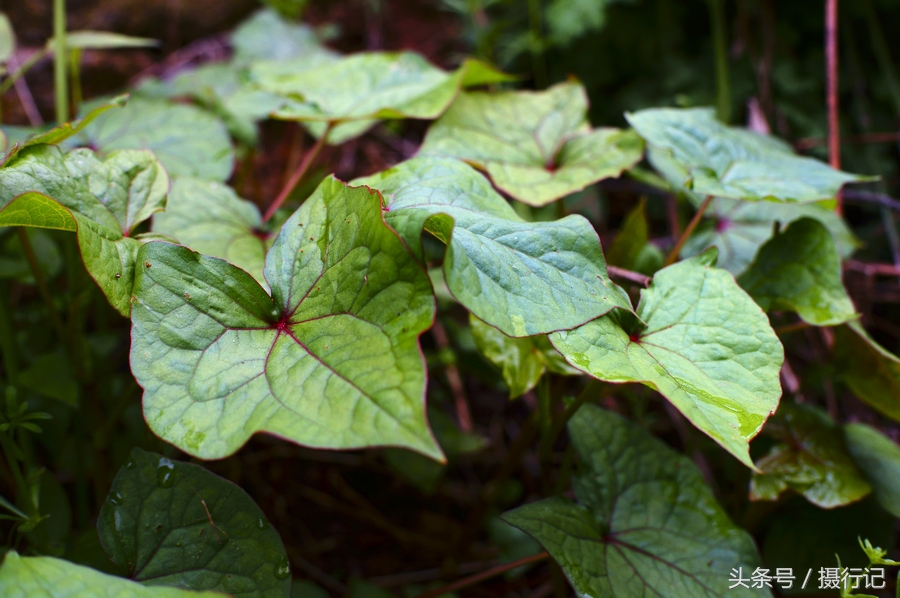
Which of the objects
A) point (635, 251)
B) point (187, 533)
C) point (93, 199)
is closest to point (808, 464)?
point (635, 251)

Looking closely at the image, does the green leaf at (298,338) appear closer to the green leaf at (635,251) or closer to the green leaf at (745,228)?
the green leaf at (635,251)

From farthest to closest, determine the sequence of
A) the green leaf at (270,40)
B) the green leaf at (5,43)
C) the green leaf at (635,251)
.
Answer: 1. the green leaf at (270,40)
2. the green leaf at (5,43)
3. the green leaf at (635,251)

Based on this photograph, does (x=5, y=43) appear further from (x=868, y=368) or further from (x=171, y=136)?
(x=868, y=368)

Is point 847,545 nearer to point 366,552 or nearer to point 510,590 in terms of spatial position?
point 510,590

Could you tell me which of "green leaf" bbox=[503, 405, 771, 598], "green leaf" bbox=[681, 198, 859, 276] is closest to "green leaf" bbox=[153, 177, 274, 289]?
"green leaf" bbox=[503, 405, 771, 598]

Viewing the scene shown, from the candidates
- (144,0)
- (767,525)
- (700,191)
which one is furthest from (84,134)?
(767,525)

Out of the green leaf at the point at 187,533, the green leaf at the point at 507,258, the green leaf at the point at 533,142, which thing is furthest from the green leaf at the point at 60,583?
the green leaf at the point at 533,142
